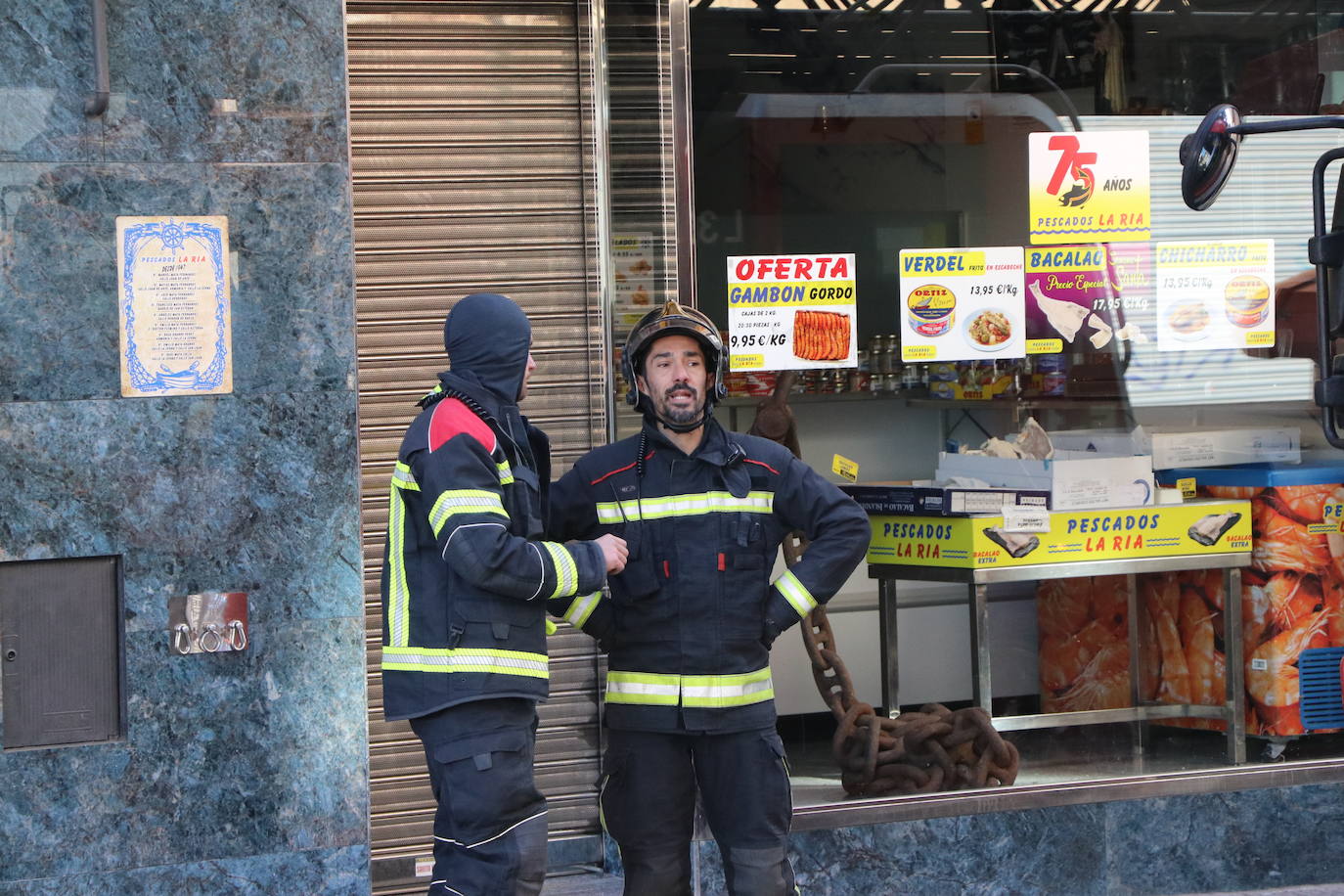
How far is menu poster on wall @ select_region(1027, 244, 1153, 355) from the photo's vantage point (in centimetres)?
575

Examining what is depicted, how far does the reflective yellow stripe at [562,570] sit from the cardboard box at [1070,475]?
207 cm

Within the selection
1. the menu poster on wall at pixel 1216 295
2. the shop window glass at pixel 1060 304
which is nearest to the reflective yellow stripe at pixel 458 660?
the shop window glass at pixel 1060 304

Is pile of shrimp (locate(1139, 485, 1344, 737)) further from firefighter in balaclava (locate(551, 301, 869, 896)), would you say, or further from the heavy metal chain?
firefighter in balaclava (locate(551, 301, 869, 896))

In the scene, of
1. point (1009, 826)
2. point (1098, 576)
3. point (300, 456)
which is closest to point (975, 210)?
point (1098, 576)

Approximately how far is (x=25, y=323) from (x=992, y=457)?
3.31m

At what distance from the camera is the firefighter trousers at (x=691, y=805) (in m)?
4.42

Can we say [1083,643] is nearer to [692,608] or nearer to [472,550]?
[692,608]

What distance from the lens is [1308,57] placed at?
6.10m

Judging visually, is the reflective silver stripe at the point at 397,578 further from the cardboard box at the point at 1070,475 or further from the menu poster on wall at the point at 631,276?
the cardboard box at the point at 1070,475

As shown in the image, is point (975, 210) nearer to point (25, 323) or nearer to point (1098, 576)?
point (1098, 576)

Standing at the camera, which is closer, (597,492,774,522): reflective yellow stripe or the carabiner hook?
(597,492,774,522): reflective yellow stripe

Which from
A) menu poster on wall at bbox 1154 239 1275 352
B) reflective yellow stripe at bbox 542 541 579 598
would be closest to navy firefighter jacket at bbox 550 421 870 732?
reflective yellow stripe at bbox 542 541 579 598

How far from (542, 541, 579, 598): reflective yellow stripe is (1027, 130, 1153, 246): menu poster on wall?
2.55 meters

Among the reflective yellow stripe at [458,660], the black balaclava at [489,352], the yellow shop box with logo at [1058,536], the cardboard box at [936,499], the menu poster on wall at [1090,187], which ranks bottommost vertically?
the reflective yellow stripe at [458,660]
